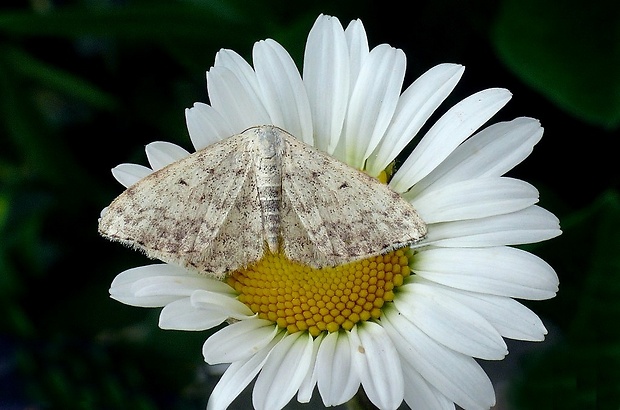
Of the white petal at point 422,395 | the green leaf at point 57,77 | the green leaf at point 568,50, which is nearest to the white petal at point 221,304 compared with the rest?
the white petal at point 422,395

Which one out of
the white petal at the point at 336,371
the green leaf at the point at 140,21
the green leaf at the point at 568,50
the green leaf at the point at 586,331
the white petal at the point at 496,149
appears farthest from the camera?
the green leaf at the point at 140,21

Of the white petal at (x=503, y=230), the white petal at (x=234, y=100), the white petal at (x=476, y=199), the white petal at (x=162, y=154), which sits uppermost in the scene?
the white petal at (x=234, y=100)

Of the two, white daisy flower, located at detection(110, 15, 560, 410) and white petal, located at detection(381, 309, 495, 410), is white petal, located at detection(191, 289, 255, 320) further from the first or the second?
white petal, located at detection(381, 309, 495, 410)

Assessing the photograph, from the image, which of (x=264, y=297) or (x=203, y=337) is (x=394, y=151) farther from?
(x=203, y=337)

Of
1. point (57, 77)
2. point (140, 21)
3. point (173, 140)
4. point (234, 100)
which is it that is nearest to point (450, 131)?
point (234, 100)

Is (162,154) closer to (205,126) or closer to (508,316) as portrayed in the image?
(205,126)

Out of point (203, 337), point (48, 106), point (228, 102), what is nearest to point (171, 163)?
point (228, 102)

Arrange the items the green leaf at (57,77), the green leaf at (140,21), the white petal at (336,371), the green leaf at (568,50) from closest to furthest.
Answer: the white petal at (336,371)
the green leaf at (568,50)
the green leaf at (140,21)
the green leaf at (57,77)

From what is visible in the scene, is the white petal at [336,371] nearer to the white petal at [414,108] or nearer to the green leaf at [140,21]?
the white petal at [414,108]
